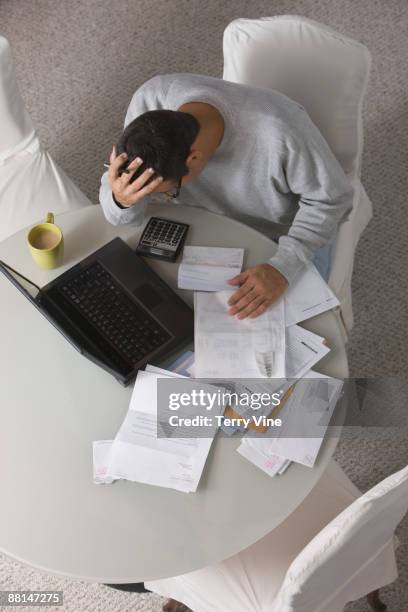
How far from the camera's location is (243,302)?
1421mm

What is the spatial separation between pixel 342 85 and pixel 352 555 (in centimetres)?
109

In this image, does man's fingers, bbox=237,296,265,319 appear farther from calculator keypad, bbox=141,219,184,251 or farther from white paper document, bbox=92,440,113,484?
white paper document, bbox=92,440,113,484

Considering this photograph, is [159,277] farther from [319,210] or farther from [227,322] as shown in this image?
[319,210]

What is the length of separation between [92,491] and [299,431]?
1.45 feet

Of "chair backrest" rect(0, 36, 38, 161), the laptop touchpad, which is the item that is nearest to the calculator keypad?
the laptop touchpad

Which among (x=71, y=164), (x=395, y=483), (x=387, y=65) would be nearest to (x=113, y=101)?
(x=71, y=164)

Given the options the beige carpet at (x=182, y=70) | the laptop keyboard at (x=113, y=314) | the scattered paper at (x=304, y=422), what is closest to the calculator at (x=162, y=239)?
the laptop keyboard at (x=113, y=314)

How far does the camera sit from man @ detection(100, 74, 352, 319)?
1.28 m

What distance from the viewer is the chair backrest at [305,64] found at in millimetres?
1538

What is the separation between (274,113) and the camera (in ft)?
4.62

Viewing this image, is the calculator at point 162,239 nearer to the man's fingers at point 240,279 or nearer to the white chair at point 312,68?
the man's fingers at point 240,279

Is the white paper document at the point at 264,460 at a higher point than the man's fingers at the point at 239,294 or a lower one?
lower

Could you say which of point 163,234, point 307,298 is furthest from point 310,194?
point 163,234

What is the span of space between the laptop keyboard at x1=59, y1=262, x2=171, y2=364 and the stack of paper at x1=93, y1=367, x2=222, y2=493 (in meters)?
0.13
